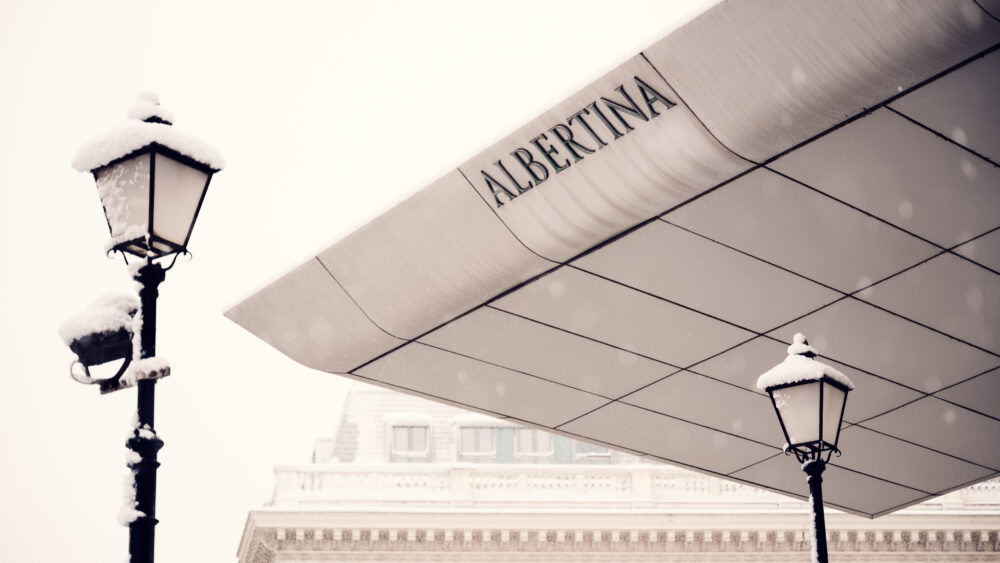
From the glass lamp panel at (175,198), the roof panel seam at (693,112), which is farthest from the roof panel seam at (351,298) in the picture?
the glass lamp panel at (175,198)

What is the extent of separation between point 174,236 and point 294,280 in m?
4.30

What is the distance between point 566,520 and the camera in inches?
1261

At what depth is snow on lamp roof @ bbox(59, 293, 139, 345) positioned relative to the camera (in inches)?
260

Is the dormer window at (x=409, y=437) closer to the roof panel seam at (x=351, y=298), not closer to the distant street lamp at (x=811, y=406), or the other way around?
Result: the roof panel seam at (x=351, y=298)

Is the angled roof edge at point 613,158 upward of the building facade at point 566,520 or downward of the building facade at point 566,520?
upward

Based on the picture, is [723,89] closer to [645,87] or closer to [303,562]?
[645,87]

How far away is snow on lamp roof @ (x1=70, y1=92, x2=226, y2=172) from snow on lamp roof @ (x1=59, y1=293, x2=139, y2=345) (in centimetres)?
71

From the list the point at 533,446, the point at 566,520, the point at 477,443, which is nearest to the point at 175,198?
the point at 566,520

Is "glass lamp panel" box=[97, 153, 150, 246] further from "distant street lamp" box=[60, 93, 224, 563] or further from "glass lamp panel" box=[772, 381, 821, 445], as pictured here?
"glass lamp panel" box=[772, 381, 821, 445]

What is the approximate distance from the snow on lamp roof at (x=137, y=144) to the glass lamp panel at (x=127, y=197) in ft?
0.20

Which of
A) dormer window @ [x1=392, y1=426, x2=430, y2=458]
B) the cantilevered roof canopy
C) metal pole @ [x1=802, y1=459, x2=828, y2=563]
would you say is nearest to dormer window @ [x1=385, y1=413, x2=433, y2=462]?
dormer window @ [x1=392, y1=426, x2=430, y2=458]

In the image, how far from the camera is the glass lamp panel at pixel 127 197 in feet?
20.4

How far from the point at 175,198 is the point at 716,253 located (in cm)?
477

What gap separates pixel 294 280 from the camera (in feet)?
34.7
